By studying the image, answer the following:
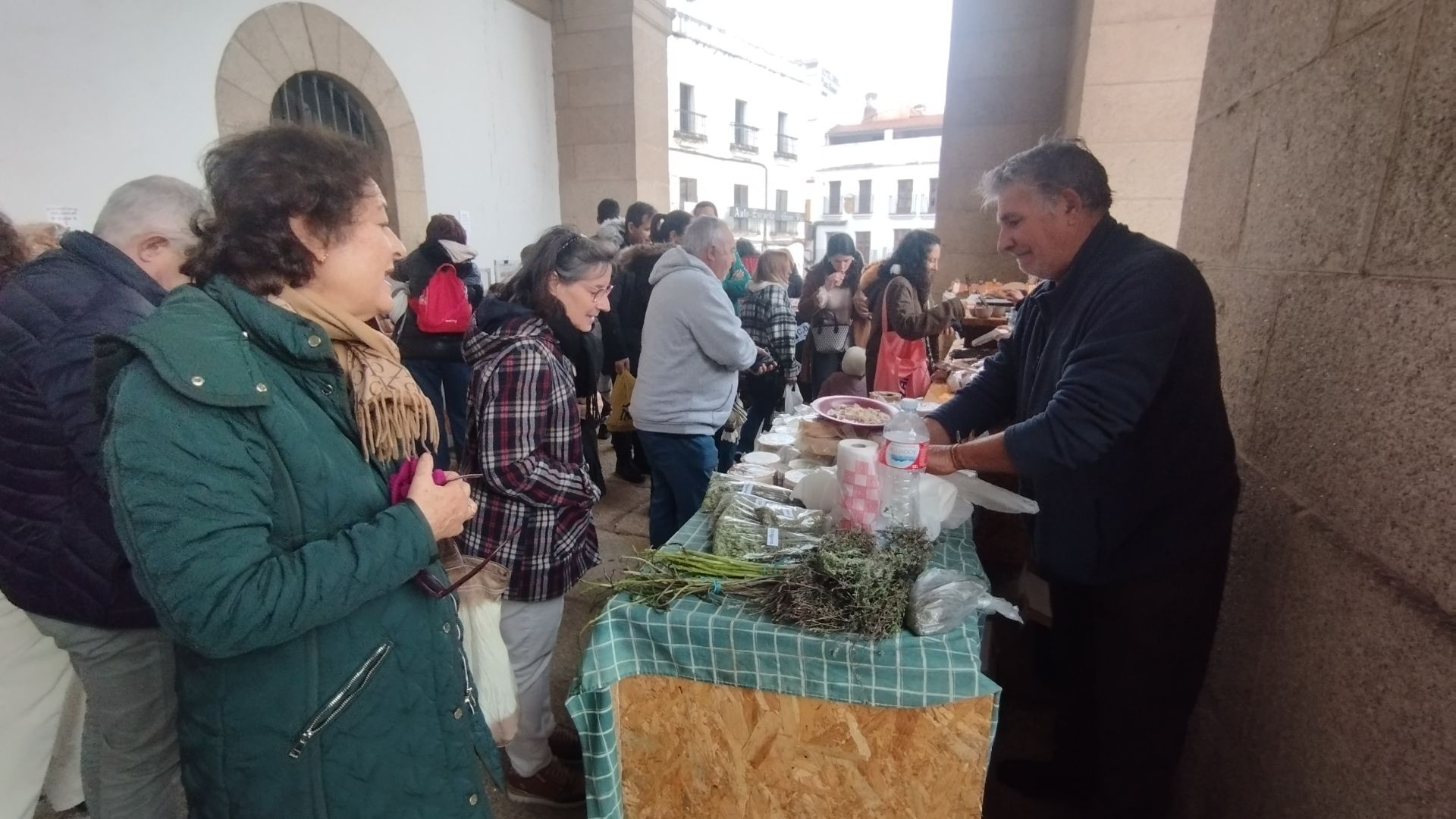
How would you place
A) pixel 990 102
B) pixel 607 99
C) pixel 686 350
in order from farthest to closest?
1. pixel 607 99
2. pixel 990 102
3. pixel 686 350

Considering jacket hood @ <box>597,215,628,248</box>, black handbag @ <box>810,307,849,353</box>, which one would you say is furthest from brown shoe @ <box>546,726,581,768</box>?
black handbag @ <box>810,307,849,353</box>

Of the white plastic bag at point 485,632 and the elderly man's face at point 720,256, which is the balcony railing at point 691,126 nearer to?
the elderly man's face at point 720,256

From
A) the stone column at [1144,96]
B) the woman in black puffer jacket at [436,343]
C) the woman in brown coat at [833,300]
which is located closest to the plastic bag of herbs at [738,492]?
the woman in black puffer jacket at [436,343]

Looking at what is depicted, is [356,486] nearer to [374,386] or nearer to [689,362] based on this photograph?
[374,386]

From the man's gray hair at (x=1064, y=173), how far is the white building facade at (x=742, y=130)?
69.8 ft

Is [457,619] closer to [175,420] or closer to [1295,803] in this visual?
[175,420]

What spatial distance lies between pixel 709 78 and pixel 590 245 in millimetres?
26502

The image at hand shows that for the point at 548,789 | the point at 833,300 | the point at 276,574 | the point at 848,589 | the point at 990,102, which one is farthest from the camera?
the point at 990,102

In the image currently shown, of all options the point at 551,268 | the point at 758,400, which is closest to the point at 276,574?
the point at 551,268

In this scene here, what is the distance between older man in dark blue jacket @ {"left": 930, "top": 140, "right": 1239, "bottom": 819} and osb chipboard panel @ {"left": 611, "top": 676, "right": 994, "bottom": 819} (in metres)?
0.71

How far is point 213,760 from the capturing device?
1240 millimetres

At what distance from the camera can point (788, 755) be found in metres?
1.66

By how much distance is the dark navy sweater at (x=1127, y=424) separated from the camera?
1.72 m

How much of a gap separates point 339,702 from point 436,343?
3738mm
